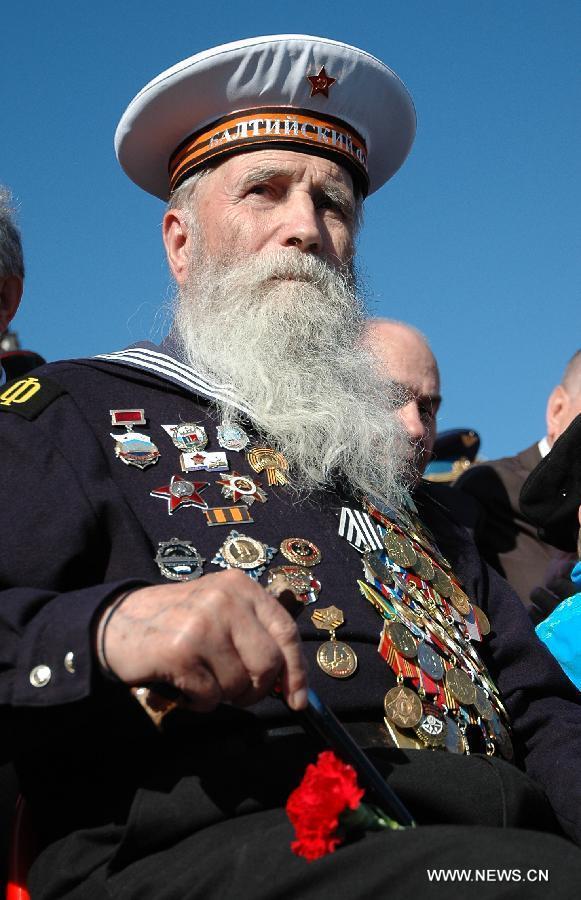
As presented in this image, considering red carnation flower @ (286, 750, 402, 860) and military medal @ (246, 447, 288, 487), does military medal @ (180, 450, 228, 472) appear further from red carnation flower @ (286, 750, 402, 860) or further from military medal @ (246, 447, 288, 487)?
red carnation flower @ (286, 750, 402, 860)

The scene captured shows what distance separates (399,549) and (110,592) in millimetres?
1077

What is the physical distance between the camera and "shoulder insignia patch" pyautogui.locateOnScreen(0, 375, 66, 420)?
7.54 ft

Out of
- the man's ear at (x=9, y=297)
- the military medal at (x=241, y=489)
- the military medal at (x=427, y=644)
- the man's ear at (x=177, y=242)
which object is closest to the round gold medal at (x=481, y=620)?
the military medal at (x=427, y=644)

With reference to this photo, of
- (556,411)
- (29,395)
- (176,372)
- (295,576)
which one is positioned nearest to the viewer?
(295,576)

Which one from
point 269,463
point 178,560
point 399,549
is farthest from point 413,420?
point 178,560

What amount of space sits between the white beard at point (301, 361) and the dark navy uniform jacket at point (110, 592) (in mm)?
171

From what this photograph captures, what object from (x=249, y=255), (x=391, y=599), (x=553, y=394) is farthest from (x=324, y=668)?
(x=553, y=394)

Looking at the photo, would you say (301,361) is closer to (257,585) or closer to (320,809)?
(257,585)

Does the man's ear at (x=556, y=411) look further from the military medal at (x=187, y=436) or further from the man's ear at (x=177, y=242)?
the military medal at (x=187, y=436)

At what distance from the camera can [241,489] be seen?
242 cm

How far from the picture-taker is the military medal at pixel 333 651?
2143 millimetres

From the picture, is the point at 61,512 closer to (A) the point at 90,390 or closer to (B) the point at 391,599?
(A) the point at 90,390

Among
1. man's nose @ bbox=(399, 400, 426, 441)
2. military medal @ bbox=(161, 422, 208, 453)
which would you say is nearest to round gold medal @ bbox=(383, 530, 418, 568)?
military medal @ bbox=(161, 422, 208, 453)

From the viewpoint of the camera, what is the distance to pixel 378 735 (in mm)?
2145
